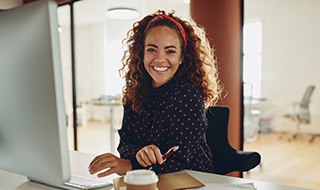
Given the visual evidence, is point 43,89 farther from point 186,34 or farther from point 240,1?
point 240,1

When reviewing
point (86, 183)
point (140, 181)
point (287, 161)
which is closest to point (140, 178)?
point (140, 181)

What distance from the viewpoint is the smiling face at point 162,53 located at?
1362mm

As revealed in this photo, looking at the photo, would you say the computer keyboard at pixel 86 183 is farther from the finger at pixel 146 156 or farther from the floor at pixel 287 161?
the floor at pixel 287 161

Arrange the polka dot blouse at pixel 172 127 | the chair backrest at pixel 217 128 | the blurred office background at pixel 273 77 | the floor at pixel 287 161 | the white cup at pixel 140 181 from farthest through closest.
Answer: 1. the blurred office background at pixel 273 77
2. the floor at pixel 287 161
3. the chair backrest at pixel 217 128
4. the polka dot blouse at pixel 172 127
5. the white cup at pixel 140 181

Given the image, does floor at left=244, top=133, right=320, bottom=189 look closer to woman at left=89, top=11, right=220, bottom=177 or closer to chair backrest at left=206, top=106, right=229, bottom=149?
chair backrest at left=206, top=106, right=229, bottom=149

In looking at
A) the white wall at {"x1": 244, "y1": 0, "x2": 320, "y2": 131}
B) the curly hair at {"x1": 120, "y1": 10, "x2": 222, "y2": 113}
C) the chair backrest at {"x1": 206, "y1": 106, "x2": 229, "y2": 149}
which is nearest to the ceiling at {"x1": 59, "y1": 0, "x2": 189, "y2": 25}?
the white wall at {"x1": 244, "y1": 0, "x2": 320, "y2": 131}

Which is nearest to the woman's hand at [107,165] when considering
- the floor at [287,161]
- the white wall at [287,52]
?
the floor at [287,161]

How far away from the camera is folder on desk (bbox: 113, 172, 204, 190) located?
3.17 ft

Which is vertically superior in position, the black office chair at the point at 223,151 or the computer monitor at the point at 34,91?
the computer monitor at the point at 34,91

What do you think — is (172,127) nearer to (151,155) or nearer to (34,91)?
(151,155)

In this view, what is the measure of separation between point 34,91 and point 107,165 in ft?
1.53

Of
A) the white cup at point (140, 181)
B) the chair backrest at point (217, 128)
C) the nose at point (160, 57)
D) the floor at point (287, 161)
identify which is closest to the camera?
the white cup at point (140, 181)

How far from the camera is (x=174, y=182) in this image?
1.02m

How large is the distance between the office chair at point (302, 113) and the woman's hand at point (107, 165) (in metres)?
4.21
